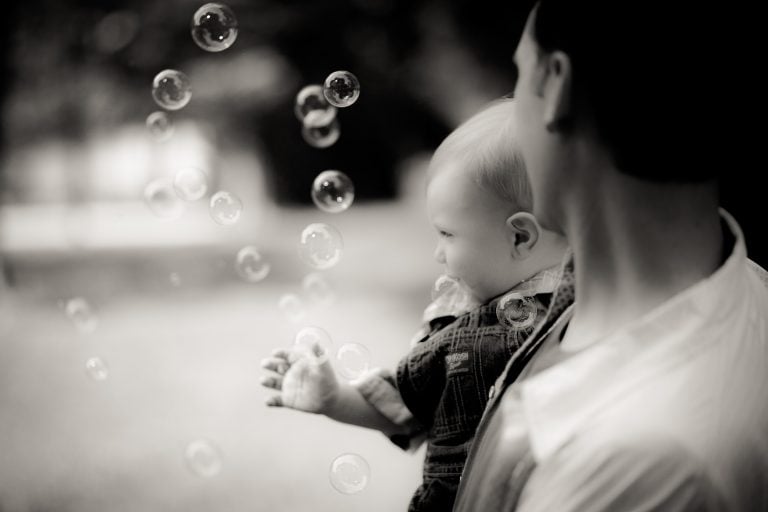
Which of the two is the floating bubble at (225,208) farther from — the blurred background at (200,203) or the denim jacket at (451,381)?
the blurred background at (200,203)

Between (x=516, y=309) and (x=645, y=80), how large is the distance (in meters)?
0.84

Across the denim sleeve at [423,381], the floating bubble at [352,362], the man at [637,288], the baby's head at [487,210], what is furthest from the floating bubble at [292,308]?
the man at [637,288]

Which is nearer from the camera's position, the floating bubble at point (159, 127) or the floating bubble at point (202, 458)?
the floating bubble at point (202, 458)

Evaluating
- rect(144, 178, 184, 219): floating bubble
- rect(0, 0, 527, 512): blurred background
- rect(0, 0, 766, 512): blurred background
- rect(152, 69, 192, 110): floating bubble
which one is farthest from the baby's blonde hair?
rect(0, 0, 527, 512): blurred background

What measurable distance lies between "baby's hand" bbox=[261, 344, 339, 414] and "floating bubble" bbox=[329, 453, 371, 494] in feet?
0.96

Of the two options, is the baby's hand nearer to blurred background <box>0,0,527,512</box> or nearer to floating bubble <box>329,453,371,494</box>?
floating bubble <box>329,453,371,494</box>

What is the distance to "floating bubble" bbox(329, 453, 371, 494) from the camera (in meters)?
1.99

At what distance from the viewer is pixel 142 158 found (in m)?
A: 9.70

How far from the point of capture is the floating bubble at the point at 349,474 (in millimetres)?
1993

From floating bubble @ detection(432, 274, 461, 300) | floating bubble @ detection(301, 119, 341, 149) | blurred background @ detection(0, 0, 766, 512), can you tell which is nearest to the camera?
floating bubble @ detection(432, 274, 461, 300)

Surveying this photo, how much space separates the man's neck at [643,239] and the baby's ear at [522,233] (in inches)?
25.6

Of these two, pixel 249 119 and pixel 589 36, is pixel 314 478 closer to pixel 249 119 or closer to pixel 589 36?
pixel 589 36

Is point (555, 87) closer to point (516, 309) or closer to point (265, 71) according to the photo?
point (516, 309)

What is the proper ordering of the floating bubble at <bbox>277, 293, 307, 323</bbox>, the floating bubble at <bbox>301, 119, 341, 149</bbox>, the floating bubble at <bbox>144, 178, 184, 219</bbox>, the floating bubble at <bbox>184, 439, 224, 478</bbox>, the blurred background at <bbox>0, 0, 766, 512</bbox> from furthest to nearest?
the blurred background at <bbox>0, 0, 766, 512</bbox>, the floating bubble at <bbox>144, 178, 184, 219</bbox>, the floating bubble at <bbox>301, 119, 341, 149</bbox>, the floating bubble at <bbox>184, 439, 224, 478</bbox>, the floating bubble at <bbox>277, 293, 307, 323</bbox>
